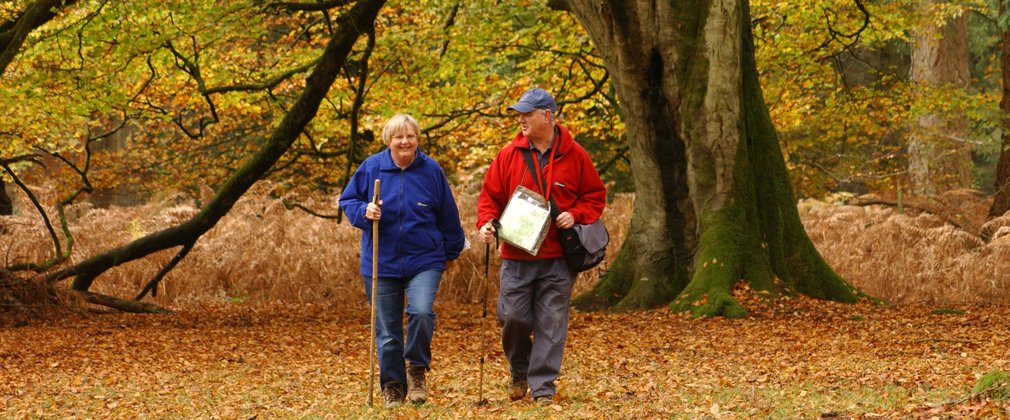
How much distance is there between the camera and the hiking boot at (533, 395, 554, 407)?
224 inches

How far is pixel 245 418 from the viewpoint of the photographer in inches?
233

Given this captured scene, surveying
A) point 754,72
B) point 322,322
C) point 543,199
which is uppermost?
point 754,72

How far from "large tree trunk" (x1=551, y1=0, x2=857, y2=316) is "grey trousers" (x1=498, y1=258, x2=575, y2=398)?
4.16 m

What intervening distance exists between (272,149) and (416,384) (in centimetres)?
582

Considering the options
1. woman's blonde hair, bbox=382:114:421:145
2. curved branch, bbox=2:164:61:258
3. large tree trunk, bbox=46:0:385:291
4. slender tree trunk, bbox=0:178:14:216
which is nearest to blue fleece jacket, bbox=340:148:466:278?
woman's blonde hair, bbox=382:114:421:145

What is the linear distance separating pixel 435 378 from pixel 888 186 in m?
19.5

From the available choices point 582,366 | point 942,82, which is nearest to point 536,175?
point 582,366

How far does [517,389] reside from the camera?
19.6 feet

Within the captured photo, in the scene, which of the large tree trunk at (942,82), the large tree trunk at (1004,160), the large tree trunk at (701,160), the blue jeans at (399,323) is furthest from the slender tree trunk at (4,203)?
the large tree trunk at (942,82)

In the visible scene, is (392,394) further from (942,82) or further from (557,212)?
(942,82)

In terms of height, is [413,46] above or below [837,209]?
above

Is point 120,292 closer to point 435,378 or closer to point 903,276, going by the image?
point 435,378

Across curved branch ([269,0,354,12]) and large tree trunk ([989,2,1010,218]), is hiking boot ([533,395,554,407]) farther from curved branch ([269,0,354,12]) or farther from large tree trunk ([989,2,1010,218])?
large tree trunk ([989,2,1010,218])

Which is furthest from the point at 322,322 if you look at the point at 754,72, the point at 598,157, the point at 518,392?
the point at 598,157
